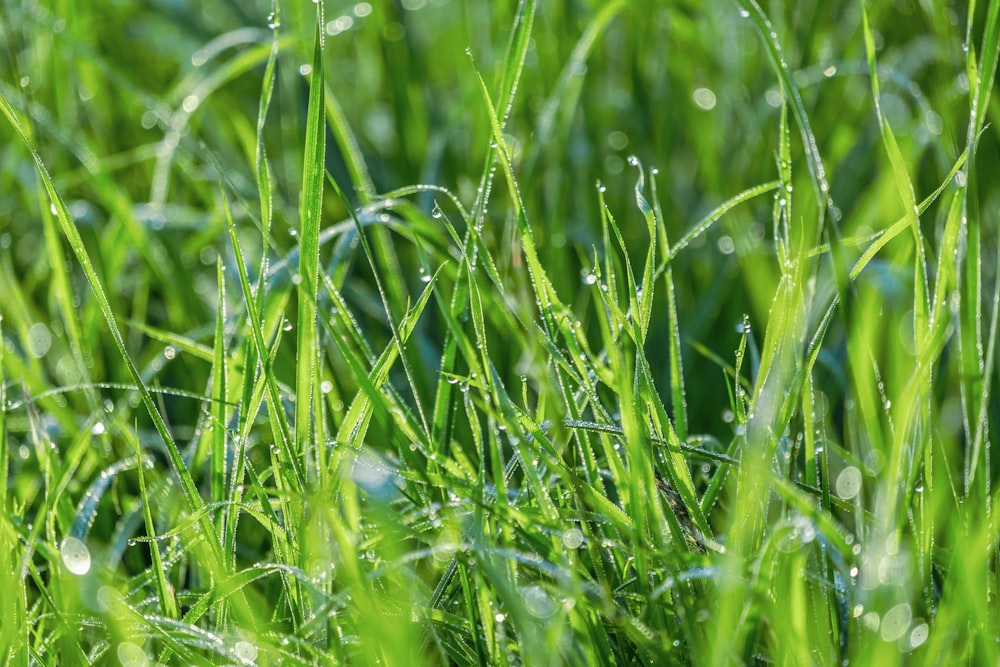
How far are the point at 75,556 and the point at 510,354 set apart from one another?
507mm

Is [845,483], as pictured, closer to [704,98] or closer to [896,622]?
[896,622]

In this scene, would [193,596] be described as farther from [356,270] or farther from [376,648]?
[356,270]

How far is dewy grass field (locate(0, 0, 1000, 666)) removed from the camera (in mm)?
566

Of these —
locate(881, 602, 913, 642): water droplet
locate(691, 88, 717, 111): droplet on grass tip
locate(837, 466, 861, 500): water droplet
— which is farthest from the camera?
locate(691, 88, 717, 111): droplet on grass tip

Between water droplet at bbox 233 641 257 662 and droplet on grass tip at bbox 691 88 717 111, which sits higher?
droplet on grass tip at bbox 691 88 717 111

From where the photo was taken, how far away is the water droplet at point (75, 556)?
1.85 feet

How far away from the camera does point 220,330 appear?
66cm

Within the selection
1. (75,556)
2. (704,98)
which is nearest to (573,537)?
(75,556)

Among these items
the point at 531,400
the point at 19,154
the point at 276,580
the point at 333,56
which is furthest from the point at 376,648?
the point at 333,56

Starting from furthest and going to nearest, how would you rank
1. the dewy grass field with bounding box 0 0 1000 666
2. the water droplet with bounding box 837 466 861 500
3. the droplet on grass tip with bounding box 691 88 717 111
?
1. the droplet on grass tip with bounding box 691 88 717 111
2. the water droplet with bounding box 837 466 861 500
3. the dewy grass field with bounding box 0 0 1000 666

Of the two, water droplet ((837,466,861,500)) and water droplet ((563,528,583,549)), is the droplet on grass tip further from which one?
water droplet ((563,528,583,549))

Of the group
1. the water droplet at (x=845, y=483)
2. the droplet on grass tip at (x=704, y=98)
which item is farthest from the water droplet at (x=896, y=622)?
the droplet on grass tip at (x=704, y=98)

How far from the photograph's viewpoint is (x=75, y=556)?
60cm

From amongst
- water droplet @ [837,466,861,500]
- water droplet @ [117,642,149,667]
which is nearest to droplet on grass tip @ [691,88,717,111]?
water droplet @ [837,466,861,500]
